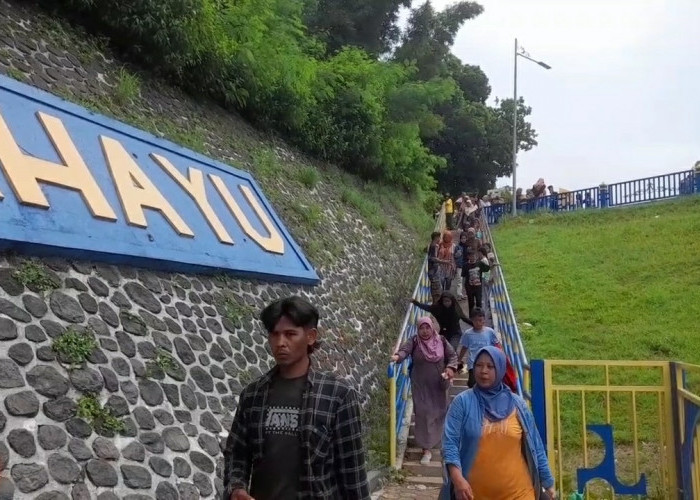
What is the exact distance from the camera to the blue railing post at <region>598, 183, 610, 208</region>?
23984mm

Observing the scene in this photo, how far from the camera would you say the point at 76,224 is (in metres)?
5.09

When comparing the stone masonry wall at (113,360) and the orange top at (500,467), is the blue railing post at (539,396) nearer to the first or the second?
the orange top at (500,467)

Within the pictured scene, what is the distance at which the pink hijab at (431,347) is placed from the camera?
6.66 metres

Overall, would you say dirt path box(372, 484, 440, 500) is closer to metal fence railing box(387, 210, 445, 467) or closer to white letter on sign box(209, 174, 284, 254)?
metal fence railing box(387, 210, 445, 467)

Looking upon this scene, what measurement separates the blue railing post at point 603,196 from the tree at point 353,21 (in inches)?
379

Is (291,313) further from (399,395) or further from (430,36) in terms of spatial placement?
(430,36)

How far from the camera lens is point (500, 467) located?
11.3ft

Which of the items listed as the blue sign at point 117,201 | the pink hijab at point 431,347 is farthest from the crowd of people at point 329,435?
the blue sign at point 117,201

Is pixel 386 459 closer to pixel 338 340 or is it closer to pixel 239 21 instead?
pixel 338 340

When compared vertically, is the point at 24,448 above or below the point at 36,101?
below

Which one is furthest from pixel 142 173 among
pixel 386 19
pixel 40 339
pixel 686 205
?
pixel 686 205

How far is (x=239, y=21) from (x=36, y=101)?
5.82 m

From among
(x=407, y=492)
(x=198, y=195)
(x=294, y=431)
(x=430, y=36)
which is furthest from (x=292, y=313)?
(x=430, y=36)

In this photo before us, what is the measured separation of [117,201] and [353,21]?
17.7m
